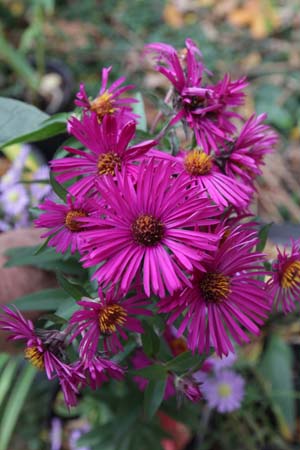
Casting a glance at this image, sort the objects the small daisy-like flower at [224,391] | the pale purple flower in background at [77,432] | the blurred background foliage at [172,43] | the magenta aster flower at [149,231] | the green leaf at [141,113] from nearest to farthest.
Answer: the magenta aster flower at [149,231], the green leaf at [141,113], the small daisy-like flower at [224,391], the pale purple flower in background at [77,432], the blurred background foliage at [172,43]

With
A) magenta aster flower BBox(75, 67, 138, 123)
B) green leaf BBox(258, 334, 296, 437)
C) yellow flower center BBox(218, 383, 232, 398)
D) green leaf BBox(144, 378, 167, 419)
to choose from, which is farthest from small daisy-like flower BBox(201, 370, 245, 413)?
magenta aster flower BBox(75, 67, 138, 123)

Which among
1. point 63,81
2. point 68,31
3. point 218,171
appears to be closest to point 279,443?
point 218,171

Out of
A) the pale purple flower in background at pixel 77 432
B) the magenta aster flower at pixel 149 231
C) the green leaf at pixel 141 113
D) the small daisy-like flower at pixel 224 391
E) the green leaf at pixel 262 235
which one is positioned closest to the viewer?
the magenta aster flower at pixel 149 231

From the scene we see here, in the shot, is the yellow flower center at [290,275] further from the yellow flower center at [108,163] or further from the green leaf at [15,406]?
the green leaf at [15,406]

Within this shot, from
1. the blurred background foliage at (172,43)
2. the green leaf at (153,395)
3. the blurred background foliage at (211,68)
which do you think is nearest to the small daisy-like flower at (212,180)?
the green leaf at (153,395)

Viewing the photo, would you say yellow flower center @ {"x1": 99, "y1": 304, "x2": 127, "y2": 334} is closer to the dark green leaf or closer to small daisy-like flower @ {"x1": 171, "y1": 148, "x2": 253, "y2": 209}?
small daisy-like flower @ {"x1": 171, "y1": 148, "x2": 253, "y2": 209}

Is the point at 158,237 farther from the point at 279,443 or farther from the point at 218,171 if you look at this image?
the point at 279,443

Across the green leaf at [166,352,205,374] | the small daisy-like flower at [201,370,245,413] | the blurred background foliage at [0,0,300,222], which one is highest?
the blurred background foliage at [0,0,300,222]
